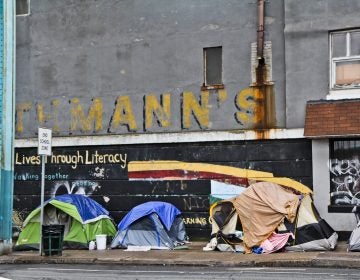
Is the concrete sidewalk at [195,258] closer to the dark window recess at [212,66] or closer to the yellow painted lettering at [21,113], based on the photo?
the dark window recess at [212,66]

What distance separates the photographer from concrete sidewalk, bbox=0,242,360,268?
13185 millimetres

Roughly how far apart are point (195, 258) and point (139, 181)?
4742mm

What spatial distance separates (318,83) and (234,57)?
8.48ft

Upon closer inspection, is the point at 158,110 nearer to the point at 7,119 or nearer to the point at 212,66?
the point at 212,66

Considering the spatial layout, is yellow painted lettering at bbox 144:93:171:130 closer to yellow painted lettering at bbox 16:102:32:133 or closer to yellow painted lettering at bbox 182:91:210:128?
yellow painted lettering at bbox 182:91:210:128

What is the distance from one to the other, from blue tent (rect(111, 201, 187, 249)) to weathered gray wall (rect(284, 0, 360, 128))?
4167 mm

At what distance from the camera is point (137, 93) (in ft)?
60.9

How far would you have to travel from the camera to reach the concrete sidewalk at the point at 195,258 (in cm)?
1319

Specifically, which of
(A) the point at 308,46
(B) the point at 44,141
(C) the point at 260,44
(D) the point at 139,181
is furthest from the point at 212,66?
(B) the point at 44,141

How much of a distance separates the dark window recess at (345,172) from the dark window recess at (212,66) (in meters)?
3.84

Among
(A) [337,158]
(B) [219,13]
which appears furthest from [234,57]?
(A) [337,158]

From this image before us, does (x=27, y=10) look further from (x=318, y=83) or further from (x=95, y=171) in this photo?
(x=318, y=83)

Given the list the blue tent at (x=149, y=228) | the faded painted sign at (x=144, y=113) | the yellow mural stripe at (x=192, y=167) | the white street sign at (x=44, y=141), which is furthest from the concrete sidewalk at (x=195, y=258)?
the faded painted sign at (x=144, y=113)

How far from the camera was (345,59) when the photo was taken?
1612 centimetres
